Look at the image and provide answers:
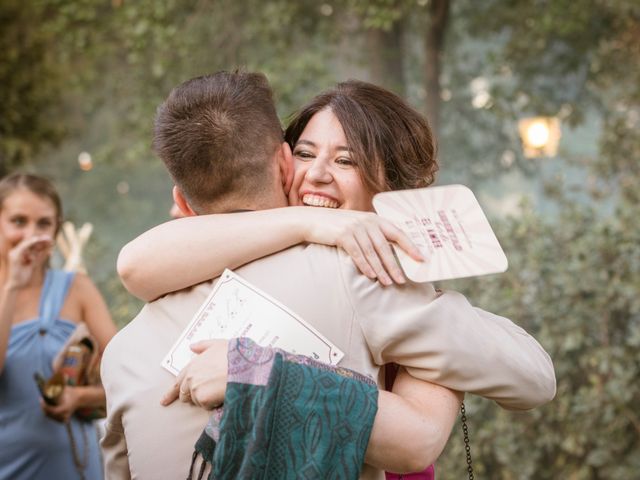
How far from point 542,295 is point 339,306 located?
173 inches

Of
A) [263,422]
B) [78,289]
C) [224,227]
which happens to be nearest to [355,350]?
[263,422]

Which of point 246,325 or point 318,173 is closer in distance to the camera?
point 246,325

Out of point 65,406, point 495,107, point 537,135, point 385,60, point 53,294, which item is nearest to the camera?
point 65,406

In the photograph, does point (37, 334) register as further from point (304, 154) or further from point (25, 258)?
point (304, 154)

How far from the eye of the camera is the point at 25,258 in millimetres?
3723

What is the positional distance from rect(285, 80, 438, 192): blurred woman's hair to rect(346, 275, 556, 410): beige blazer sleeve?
0.63 metres

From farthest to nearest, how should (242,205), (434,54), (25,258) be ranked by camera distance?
(434,54) < (25,258) < (242,205)

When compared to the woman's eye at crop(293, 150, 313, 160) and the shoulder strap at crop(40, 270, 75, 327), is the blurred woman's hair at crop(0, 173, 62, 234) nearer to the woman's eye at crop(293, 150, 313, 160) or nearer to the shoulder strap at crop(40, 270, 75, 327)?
the shoulder strap at crop(40, 270, 75, 327)

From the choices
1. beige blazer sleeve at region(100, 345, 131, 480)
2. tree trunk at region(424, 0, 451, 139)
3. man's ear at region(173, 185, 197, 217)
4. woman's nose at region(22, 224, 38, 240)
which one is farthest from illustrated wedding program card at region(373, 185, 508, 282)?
tree trunk at region(424, 0, 451, 139)

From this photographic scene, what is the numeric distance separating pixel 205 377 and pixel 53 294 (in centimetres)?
229

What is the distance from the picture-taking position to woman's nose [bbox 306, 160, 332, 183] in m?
2.37

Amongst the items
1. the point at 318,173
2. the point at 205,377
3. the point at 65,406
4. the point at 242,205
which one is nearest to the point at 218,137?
the point at 242,205

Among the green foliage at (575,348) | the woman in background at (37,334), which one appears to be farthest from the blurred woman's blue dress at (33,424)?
the green foliage at (575,348)

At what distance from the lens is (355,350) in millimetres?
1884
